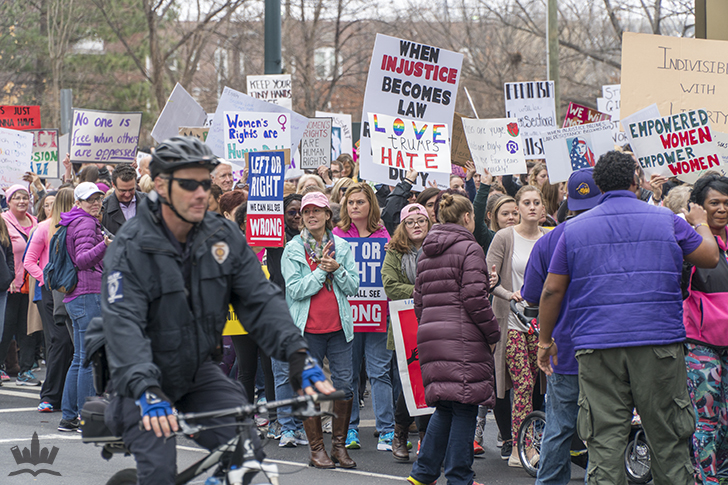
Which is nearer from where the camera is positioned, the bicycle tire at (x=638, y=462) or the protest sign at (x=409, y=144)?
the bicycle tire at (x=638, y=462)

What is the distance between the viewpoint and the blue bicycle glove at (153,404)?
3.28 meters

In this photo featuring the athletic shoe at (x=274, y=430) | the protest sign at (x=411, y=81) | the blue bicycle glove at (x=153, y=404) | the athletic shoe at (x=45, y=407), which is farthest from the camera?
the protest sign at (x=411, y=81)

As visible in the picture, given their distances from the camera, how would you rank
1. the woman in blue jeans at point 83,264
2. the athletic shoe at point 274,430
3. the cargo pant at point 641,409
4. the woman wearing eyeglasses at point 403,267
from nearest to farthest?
the cargo pant at point 641,409 < the woman wearing eyeglasses at point 403,267 < the woman in blue jeans at point 83,264 < the athletic shoe at point 274,430

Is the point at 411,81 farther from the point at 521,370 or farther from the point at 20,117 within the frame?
the point at 20,117

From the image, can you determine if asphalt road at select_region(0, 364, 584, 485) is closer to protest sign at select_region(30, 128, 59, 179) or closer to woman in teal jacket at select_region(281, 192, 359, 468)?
woman in teal jacket at select_region(281, 192, 359, 468)

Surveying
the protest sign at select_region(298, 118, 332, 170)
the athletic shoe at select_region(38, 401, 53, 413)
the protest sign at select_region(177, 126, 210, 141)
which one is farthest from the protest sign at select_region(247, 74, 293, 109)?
the athletic shoe at select_region(38, 401, 53, 413)

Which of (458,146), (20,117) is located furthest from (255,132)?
(20,117)

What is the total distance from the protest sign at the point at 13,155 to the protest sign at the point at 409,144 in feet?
19.7

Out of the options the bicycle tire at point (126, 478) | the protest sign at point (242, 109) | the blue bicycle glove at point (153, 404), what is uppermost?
the protest sign at point (242, 109)

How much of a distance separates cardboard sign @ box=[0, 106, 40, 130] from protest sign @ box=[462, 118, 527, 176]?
381 inches

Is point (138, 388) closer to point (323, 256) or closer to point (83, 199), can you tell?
point (323, 256)

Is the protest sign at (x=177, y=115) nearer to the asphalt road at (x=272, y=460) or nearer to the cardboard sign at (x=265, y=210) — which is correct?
the cardboard sign at (x=265, y=210)

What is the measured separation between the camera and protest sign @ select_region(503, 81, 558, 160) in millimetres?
12352

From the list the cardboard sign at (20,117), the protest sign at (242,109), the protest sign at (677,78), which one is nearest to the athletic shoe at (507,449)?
the protest sign at (677,78)
